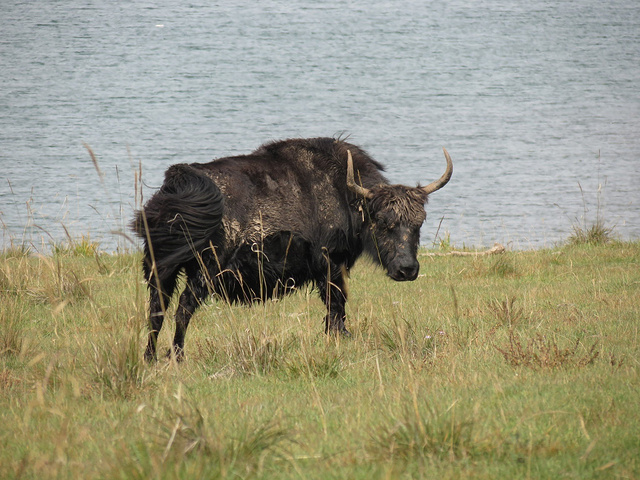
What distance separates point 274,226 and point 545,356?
8.64 ft

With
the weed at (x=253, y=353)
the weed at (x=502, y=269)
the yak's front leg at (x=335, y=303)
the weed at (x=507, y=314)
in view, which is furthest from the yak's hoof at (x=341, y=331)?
the weed at (x=502, y=269)

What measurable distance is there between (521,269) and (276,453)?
276 inches

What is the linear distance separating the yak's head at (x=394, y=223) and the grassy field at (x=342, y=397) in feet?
1.72

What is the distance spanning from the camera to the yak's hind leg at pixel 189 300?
21.2ft

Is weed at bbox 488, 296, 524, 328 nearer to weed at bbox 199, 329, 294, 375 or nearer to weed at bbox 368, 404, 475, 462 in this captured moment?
weed at bbox 199, 329, 294, 375

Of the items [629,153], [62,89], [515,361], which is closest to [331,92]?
[62,89]

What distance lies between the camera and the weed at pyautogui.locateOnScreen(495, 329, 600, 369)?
5371 millimetres

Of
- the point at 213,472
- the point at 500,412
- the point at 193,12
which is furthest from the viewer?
the point at 193,12

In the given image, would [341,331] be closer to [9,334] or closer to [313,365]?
[313,365]

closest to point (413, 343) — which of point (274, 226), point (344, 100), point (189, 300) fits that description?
point (274, 226)

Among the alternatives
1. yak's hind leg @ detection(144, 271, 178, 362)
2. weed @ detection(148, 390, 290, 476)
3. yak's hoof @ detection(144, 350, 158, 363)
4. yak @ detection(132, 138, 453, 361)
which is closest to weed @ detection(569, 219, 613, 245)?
yak @ detection(132, 138, 453, 361)

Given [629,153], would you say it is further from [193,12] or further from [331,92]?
[193,12]

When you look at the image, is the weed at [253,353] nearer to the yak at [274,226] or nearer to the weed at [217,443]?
the yak at [274,226]

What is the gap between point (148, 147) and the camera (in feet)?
122
